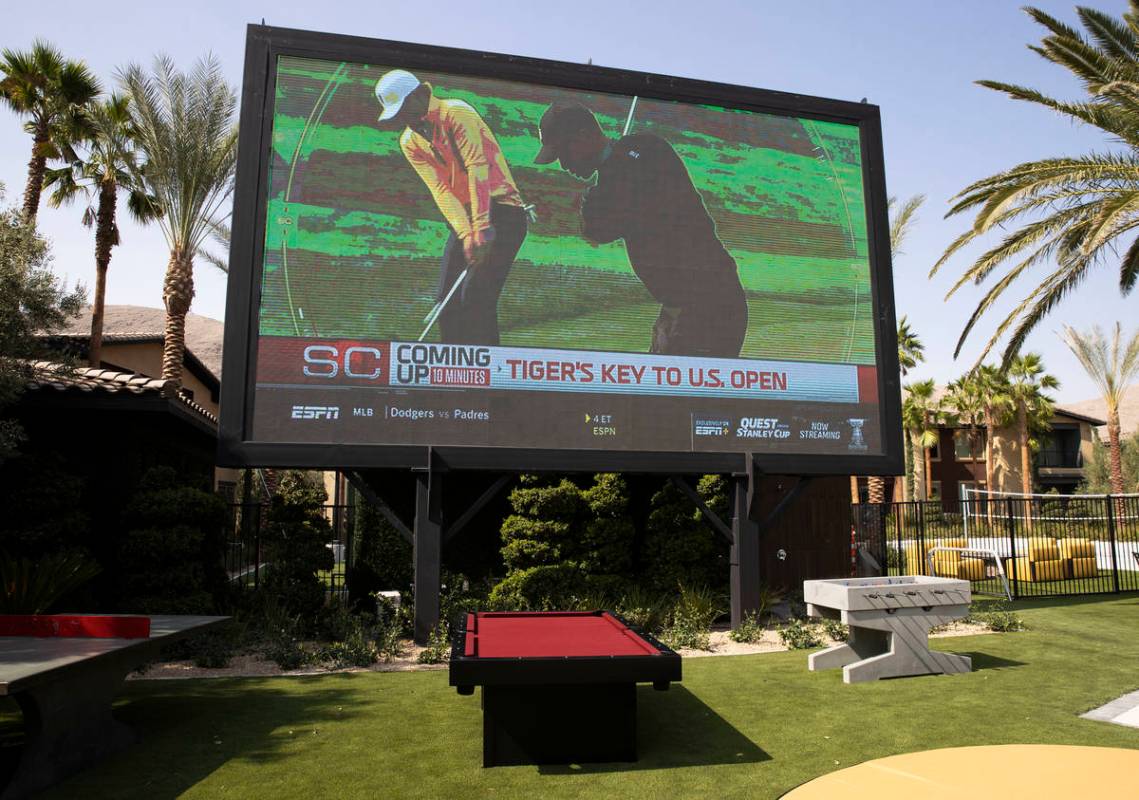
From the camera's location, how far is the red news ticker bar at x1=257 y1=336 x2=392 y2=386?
11016mm

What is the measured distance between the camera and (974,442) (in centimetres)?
4459

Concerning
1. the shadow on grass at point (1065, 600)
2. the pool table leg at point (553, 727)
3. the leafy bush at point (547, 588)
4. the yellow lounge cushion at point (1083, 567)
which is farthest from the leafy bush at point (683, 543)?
the yellow lounge cushion at point (1083, 567)

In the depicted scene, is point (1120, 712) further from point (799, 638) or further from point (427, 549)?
point (427, 549)

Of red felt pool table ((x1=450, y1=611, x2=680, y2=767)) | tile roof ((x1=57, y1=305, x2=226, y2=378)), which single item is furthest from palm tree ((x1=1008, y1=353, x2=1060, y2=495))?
tile roof ((x1=57, y1=305, x2=226, y2=378))

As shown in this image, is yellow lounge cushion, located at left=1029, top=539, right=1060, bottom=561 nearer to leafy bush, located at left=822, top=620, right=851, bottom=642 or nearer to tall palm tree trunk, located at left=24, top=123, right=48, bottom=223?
leafy bush, located at left=822, top=620, right=851, bottom=642

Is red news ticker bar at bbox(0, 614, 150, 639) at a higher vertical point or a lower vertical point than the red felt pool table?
higher

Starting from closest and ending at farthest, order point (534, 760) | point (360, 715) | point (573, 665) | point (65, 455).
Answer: point (573, 665) → point (534, 760) → point (360, 715) → point (65, 455)

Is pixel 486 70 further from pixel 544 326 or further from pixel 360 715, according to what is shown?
pixel 360 715

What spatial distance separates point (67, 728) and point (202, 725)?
148cm

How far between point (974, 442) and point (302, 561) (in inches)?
1674

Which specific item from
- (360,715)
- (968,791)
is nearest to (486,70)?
(360,715)

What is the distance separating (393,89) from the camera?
12.0 meters

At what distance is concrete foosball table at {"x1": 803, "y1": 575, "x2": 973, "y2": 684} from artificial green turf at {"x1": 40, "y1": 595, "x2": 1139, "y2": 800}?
8.3 inches

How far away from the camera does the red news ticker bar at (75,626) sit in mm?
6375
